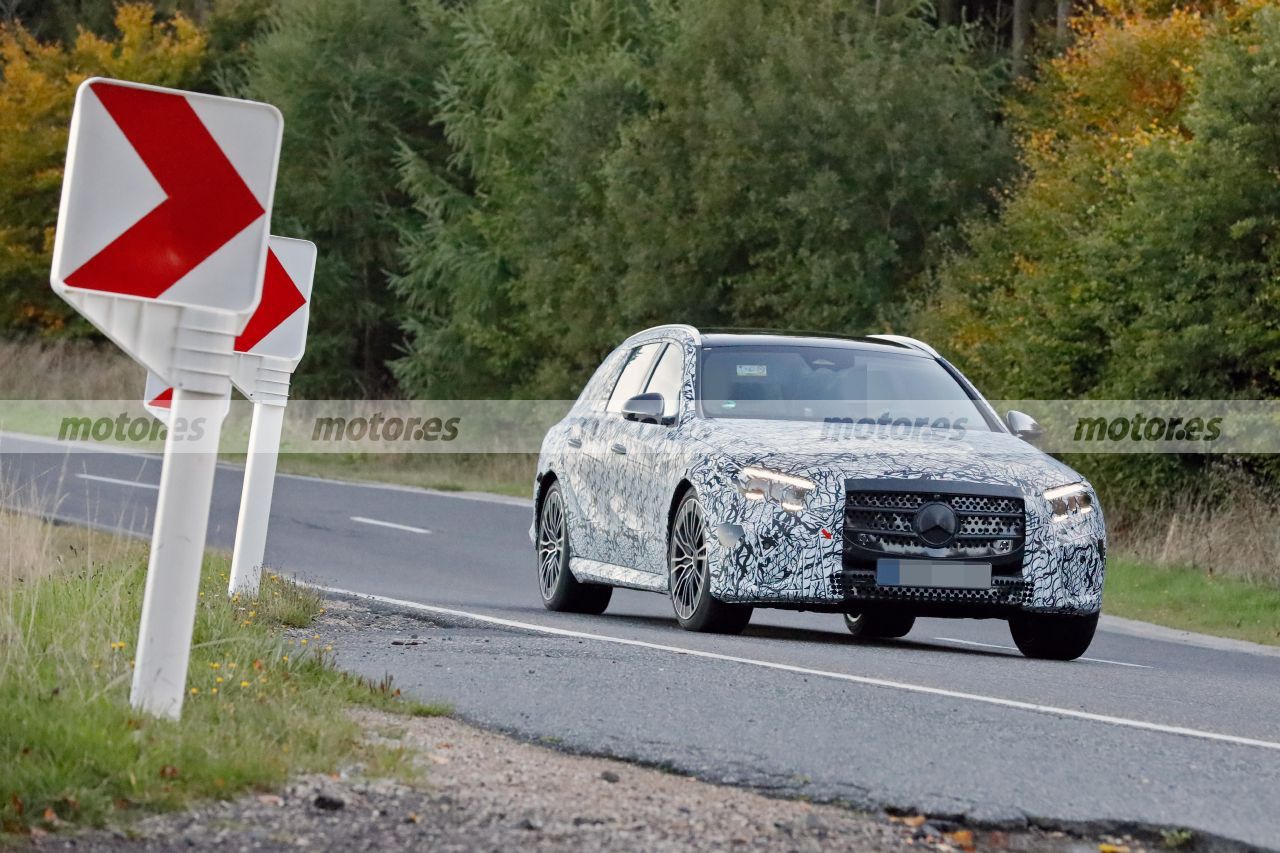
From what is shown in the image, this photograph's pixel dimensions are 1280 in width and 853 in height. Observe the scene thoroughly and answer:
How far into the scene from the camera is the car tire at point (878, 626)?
41.8 ft

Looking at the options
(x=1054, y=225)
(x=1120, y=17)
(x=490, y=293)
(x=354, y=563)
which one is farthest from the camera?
Result: (x=490, y=293)

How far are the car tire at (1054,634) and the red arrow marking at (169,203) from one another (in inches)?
230

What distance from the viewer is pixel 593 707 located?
7699 mm

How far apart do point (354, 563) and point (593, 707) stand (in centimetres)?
1066

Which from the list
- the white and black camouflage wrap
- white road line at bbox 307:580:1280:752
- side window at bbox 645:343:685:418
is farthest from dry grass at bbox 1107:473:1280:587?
white road line at bbox 307:580:1280:752

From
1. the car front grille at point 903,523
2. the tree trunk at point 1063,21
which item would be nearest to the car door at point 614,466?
the car front grille at point 903,523

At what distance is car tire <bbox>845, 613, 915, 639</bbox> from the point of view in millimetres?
12727

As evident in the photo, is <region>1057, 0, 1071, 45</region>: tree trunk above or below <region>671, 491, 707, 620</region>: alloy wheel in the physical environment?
above

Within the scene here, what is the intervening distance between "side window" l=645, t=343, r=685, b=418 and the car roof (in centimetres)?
19

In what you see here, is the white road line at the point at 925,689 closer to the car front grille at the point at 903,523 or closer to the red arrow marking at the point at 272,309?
the car front grille at the point at 903,523

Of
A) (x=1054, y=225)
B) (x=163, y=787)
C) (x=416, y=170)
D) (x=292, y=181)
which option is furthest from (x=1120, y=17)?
(x=163, y=787)

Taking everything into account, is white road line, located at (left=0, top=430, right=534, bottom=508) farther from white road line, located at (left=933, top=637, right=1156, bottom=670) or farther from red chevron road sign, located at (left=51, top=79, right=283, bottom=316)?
red chevron road sign, located at (left=51, top=79, right=283, bottom=316)

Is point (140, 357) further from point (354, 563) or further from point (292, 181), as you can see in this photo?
point (292, 181)

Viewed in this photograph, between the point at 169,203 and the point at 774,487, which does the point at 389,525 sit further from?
the point at 169,203
